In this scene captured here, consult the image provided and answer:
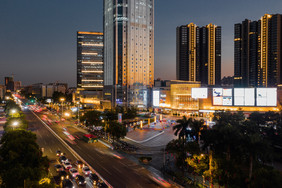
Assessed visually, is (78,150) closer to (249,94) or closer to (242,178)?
(242,178)

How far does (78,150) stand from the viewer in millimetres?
44250

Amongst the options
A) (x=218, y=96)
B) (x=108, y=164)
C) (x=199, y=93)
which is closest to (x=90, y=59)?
(x=199, y=93)

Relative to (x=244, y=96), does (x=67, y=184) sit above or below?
below

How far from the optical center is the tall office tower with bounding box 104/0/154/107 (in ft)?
400

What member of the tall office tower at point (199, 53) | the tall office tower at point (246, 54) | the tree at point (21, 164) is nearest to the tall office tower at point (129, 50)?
the tall office tower at point (199, 53)

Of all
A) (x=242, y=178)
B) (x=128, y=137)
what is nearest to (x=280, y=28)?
(x=128, y=137)

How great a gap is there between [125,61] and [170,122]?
188 feet

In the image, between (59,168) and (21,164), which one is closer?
(21,164)

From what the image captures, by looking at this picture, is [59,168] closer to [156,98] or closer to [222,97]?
[222,97]

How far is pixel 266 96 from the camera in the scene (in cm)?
8856

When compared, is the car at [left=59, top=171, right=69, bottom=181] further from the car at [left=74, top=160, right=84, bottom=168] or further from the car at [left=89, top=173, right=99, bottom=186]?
the car at [left=74, top=160, right=84, bottom=168]

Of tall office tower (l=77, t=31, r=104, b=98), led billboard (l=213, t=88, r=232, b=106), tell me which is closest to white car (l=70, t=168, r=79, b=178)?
led billboard (l=213, t=88, r=232, b=106)

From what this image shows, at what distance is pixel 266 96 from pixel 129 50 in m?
75.8

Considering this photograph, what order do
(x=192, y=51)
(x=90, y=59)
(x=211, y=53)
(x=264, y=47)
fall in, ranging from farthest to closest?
(x=90, y=59) < (x=192, y=51) < (x=211, y=53) < (x=264, y=47)
